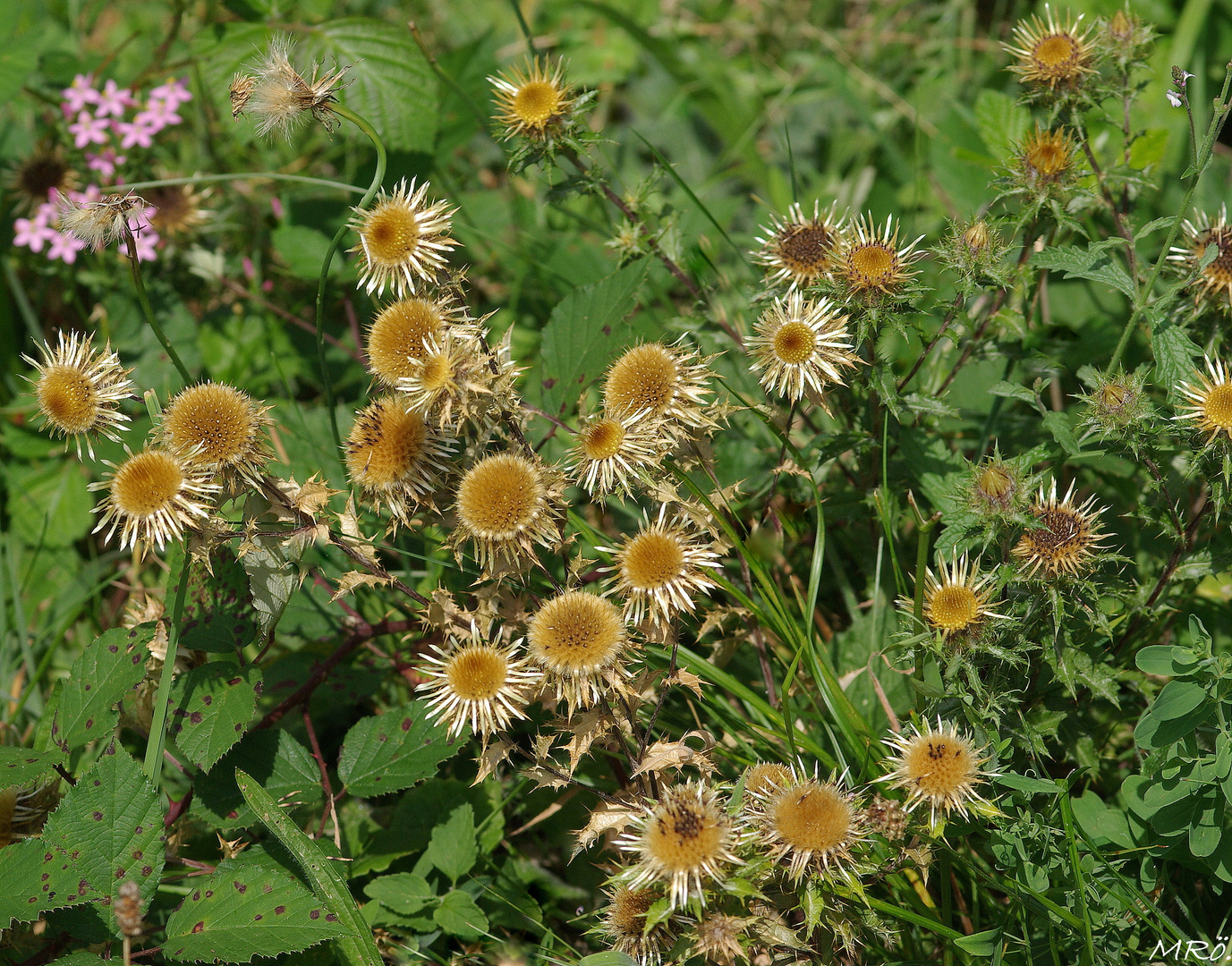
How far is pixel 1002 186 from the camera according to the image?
2.53m

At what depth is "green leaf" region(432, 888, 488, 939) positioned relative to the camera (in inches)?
95.7

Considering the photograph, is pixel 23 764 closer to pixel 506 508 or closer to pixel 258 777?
pixel 258 777

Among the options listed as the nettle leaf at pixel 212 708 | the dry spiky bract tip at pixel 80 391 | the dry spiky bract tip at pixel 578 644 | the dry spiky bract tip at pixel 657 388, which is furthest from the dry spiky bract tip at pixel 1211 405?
the dry spiky bract tip at pixel 80 391

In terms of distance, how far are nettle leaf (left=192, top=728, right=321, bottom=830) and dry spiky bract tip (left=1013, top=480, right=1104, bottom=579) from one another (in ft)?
6.62

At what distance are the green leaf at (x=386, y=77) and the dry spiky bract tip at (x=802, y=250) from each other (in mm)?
1761

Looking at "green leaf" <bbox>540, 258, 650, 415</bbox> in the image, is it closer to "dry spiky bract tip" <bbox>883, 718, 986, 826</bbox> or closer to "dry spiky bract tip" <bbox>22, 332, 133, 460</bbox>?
"dry spiky bract tip" <bbox>22, 332, 133, 460</bbox>

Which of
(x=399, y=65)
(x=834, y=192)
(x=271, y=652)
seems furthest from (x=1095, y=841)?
(x=399, y=65)

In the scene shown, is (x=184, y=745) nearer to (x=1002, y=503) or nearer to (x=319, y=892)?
(x=319, y=892)

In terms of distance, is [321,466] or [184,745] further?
[321,466]

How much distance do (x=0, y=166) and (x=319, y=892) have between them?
397cm

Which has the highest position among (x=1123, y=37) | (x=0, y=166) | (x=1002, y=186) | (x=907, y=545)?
(x=0, y=166)

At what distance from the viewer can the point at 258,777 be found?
2.63m

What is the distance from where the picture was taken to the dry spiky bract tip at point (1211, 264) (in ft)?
8.12

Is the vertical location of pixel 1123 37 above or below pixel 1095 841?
above
